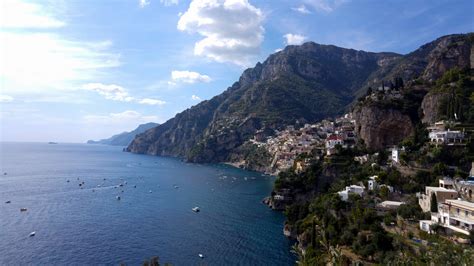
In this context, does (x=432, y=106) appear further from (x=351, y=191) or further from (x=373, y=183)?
(x=351, y=191)

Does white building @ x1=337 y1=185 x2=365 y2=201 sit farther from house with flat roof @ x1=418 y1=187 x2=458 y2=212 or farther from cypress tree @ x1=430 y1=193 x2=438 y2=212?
cypress tree @ x1=430 y1=193 x2=438 y2=212

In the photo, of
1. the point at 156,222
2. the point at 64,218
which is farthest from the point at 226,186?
the point at 64,218

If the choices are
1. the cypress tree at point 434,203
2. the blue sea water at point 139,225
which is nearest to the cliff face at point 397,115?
the blue sea water at point 139,225

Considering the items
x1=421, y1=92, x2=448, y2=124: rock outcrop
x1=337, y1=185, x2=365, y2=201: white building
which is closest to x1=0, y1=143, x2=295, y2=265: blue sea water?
x1=337, y1=185, x2=365, y2=201: white building

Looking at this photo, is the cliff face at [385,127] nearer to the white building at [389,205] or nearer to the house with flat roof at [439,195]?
the white building at [389,205]

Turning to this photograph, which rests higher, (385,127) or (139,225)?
(385,127)

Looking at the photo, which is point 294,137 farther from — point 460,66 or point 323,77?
point 323,77

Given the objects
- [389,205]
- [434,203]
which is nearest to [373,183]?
[389,205]
